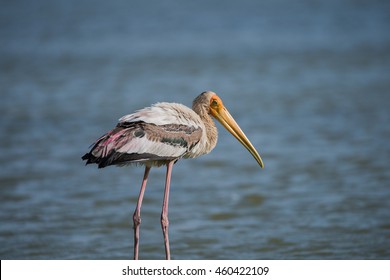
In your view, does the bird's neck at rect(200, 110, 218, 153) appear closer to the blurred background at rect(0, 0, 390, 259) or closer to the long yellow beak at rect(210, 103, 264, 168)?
the long yellow beak at rect(210, 103, 264, 168)

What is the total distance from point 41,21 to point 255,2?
37.3 ft

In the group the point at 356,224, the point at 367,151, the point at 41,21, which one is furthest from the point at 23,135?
the point at 41,21

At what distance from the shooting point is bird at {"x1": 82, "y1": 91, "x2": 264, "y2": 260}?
802cm

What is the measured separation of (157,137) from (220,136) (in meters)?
8.80

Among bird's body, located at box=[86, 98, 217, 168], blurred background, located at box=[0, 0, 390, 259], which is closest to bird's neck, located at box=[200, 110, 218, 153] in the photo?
bird's body, located at box=[86, 98, 217, 168]

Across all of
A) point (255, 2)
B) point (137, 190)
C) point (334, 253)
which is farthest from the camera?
point (255, 2)

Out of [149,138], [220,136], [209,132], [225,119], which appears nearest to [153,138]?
[149,138]

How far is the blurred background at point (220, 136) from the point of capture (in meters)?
10.6

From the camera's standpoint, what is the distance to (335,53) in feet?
87.4

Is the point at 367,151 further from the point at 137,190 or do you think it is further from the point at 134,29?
the point at 134,29

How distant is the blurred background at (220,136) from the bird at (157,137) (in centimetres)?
173

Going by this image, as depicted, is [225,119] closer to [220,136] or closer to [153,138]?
[153,138]

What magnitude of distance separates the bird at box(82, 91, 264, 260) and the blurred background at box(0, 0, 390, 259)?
173 cm

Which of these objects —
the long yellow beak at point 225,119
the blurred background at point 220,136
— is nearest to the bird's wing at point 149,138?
the long yellow beak at point 225,119
